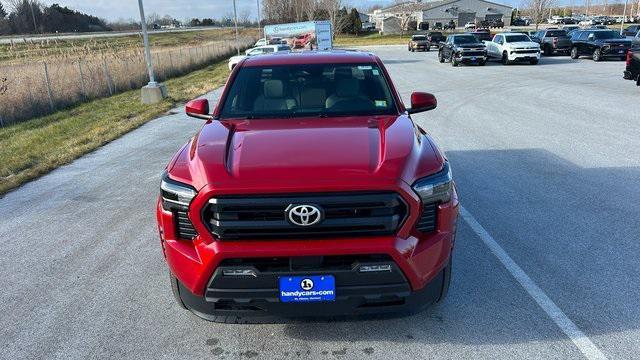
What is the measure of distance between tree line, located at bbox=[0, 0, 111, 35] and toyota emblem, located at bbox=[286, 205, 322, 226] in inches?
4149

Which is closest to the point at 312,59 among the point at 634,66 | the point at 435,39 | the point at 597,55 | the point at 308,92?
the point at 308,92

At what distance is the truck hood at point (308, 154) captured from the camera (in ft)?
9.85

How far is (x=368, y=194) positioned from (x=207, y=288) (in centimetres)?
109

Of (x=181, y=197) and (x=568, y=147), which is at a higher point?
(x=181, y=197)

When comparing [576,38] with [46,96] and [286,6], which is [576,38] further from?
[286,6]

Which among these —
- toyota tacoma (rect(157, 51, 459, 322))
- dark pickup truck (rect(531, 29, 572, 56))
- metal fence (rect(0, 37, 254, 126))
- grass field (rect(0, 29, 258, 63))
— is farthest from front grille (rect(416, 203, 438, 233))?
dark pickup truck (rect(531, 29, 572, 56))

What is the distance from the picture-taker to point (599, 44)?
1053 inches

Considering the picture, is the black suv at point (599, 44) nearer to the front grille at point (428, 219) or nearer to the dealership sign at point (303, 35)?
the dealership sign at point (303, 35)

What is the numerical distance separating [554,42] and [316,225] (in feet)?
106

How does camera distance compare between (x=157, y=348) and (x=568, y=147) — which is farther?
(x=568, y=147)

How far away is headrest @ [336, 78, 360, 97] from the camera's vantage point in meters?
4.58

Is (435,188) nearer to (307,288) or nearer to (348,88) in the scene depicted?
(307,288)

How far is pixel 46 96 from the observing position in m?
16.5

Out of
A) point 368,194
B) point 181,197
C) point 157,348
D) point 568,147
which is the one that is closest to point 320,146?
point 368,194
